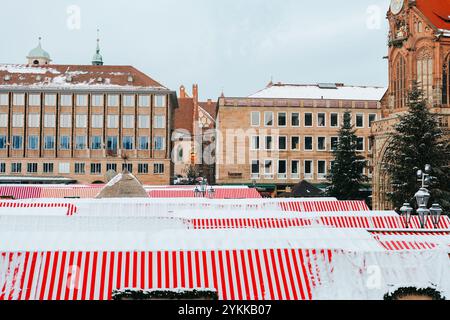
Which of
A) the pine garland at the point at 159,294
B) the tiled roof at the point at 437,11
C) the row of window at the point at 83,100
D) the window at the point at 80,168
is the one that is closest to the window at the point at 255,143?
the row of window at the point at 83,100

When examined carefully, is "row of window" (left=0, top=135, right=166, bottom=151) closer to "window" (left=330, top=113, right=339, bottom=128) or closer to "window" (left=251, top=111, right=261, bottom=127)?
"window" (left=251, top=111, right=261, bottom=127)

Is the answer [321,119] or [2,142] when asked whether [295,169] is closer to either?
[321,119]

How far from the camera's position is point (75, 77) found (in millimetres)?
72688

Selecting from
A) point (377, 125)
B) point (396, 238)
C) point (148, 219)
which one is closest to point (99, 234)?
point (148, 219)

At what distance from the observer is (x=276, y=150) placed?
70.6m

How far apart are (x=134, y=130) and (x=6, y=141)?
48.5 ft

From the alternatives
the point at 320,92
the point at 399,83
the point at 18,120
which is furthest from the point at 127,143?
the point at 399,83

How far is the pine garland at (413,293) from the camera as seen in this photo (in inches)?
425

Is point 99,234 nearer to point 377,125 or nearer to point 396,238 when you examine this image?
point 396,238

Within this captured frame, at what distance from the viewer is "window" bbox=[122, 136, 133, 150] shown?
236 ft

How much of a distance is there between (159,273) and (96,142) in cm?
6251

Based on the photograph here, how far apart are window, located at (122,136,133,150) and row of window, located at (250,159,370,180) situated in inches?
570

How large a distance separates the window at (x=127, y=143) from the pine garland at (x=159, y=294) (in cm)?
6268
